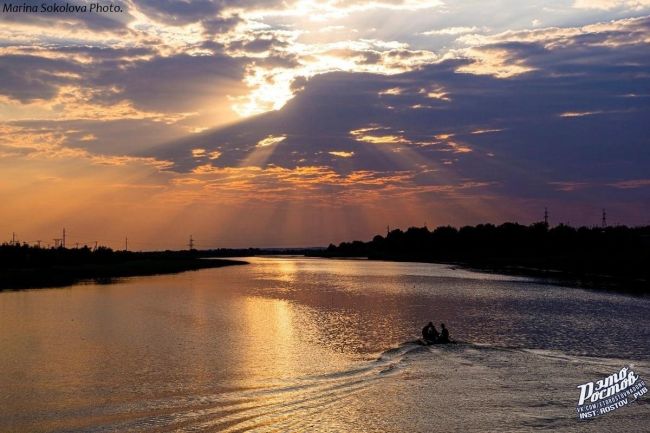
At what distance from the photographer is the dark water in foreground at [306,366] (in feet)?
56.3

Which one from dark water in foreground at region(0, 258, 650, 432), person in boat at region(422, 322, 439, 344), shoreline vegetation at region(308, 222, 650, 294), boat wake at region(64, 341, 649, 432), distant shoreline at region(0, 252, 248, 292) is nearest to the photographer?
boat wake at region(64, 341, 649, 432)

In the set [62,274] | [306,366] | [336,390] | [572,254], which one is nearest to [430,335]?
[306,366]

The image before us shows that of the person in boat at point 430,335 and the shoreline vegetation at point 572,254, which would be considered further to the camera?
the shoreline vegetation at point 572,254

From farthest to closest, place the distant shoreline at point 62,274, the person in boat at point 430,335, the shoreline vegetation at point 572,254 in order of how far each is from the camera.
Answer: the shoreline vegetation at point 572,254
the distant shoreline at point 62,274
the person in boat at point 430,335

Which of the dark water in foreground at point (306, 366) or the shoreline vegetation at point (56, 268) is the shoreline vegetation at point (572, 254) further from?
the shoreline vegetation at point (56, 268)

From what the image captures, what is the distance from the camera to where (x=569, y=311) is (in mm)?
46281

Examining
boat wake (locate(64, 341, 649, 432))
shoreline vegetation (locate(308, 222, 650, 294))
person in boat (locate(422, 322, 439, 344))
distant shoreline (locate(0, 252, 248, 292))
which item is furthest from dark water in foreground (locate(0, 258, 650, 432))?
shoreline vegetation (locate(308, 222, 650, 294))

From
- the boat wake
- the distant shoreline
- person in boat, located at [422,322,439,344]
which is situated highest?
the distant shoreline

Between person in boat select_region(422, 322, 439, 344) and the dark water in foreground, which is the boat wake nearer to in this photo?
the dark water in foreground

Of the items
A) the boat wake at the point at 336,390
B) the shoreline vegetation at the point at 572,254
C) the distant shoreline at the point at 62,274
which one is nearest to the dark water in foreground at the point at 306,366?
the boat wake at the point at 336,390

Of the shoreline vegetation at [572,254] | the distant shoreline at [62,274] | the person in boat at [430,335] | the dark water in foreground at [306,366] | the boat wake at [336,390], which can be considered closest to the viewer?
Result: the boat wake at [336,390]

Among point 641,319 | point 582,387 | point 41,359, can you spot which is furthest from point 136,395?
point 641,319

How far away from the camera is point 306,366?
961 inches

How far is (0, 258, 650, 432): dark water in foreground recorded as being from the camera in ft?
56.3
